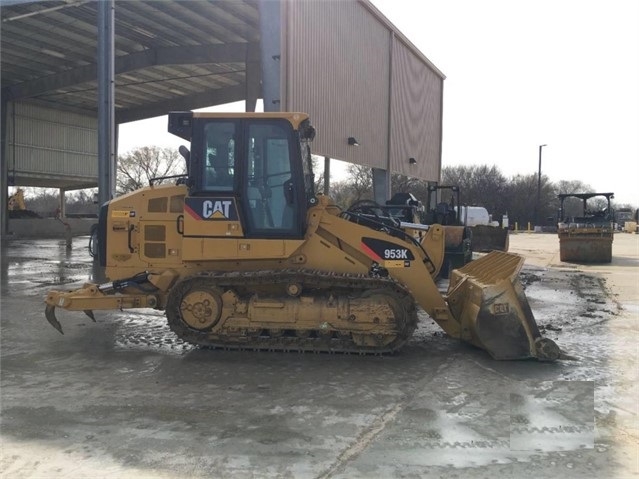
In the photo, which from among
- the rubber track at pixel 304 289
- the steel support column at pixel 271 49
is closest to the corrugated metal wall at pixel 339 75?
the steel support column at pixel 271 49

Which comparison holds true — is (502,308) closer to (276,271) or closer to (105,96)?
(276,271)

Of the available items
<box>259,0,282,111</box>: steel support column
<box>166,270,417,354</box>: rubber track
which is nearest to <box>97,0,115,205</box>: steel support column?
<box>259,0,282,111</box>: steel support column

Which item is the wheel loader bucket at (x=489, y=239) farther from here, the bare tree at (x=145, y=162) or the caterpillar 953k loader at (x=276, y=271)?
the bare tree at (x=145, y=162)

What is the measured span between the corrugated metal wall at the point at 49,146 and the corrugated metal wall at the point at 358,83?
21869 mm

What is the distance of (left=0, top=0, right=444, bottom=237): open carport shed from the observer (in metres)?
13.6

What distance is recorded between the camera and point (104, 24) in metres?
13.5

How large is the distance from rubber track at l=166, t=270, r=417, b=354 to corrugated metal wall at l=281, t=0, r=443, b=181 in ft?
23.7

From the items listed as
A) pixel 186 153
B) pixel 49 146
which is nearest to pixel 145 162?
pixel 49 146

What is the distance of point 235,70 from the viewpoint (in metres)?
23.8

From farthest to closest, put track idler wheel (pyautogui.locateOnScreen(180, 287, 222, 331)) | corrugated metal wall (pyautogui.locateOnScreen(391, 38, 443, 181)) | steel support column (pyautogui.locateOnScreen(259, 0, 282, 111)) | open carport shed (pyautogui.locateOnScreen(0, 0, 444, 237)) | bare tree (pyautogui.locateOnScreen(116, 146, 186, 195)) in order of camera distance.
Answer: bare tree (pyautogui.locateOnScreen(116, 146, 186, 195))
corrugated metal wall (pyautogui.locateOnScreen(391, 38, 443, 181))
open carport shed (pyautogui.locateOnScreen(0, 0, 444, 237))
steel support column (pyautogui.locateOnScreen(259, 0, 282, 111))
track idler wheel (pyautogui.locateOnScreen(180, 287, 222, 331))

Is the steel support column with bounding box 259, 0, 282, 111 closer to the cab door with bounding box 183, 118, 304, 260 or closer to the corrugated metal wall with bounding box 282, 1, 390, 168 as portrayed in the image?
the corrugated metal wall with bounding box 282, 1, 390, 168

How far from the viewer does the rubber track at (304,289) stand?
5996 millimetres

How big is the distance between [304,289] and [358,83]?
12.3 meters

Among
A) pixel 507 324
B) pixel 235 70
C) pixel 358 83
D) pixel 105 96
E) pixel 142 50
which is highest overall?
pixel 142 50
